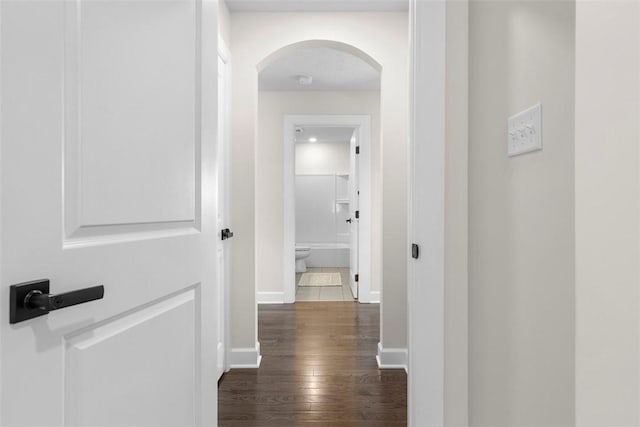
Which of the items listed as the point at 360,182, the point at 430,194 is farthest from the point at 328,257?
the point at 430,194

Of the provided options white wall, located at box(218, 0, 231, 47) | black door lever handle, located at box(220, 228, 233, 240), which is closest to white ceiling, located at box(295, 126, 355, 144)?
white wall, located at box(218, 0, 231, 47)

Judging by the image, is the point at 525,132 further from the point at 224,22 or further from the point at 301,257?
the point at 301,257

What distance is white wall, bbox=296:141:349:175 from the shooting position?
305 inches

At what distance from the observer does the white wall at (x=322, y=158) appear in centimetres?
775

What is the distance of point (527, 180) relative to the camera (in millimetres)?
1015


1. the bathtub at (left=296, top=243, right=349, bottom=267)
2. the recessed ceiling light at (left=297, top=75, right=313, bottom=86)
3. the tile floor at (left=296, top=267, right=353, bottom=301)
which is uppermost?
the recessed ceiling light at (left=297, top=75, right=313, bottom=86)

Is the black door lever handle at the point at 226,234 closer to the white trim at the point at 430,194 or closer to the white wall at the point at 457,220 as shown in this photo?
the white trim at the point at 430,194

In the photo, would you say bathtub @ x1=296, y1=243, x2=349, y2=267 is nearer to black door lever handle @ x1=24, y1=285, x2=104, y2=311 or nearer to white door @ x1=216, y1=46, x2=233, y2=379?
white door @ x1=216, y1=46, x2=233, y2=379

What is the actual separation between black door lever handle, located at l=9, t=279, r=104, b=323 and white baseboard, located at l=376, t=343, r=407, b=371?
7.66ft

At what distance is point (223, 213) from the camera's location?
8.63 feet

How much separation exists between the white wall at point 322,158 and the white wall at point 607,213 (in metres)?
7.02

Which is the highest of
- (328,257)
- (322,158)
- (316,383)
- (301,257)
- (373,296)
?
(322,158)

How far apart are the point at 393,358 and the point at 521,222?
6.39 ft

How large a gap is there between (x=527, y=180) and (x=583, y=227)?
28cm
